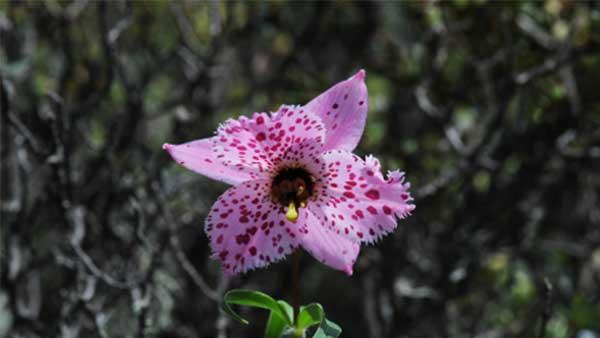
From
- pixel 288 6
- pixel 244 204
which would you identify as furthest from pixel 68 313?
pixel 288 6

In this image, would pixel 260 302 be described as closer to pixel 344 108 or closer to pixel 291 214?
pixel 291 214

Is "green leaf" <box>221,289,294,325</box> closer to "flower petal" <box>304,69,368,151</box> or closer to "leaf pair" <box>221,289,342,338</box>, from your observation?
"leaf pair" <box>221,289,342,338</box>

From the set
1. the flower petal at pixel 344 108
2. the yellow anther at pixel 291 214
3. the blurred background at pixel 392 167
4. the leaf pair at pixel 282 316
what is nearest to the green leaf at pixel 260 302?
the leaf pair at pixel 282 316

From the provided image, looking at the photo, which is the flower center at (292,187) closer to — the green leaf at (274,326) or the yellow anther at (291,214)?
the yellow anther at (291,214)

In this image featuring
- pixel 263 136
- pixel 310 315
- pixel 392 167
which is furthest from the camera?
pixel 392 167

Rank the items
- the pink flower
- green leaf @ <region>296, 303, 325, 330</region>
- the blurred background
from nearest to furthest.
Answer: green leaf @ <region>296, 303, 325, 330</region> < the pink flower < the blurred background

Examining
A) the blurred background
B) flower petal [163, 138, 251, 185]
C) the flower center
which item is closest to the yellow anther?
the flower center

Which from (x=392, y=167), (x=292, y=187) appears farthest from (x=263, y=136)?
(x=392, y=167)
